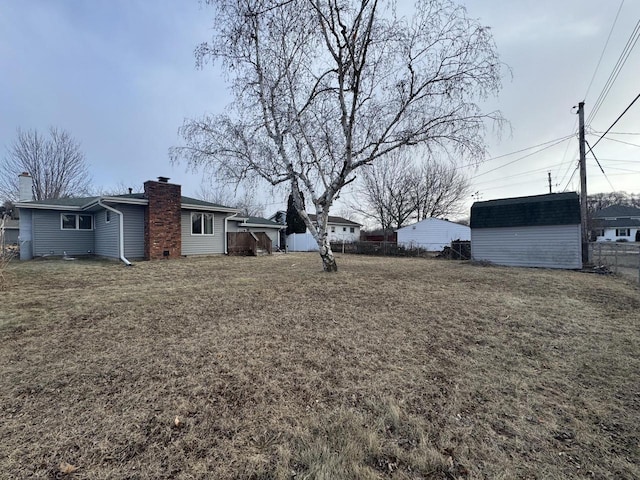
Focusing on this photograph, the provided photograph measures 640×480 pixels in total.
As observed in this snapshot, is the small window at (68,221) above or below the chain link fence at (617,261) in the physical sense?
above

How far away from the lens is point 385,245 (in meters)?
21.9

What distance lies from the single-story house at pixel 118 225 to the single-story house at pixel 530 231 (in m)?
14.3

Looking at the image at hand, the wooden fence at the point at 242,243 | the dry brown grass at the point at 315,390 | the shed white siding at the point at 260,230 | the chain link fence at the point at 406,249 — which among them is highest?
the shed white siding at the point at 260,230

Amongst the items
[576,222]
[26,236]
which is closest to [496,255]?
[576,222]

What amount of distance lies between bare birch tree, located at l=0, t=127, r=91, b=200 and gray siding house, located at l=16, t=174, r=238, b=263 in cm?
1118

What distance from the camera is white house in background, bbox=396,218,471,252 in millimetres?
25609

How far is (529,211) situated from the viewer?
13656mm

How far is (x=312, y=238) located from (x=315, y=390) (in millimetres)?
25091

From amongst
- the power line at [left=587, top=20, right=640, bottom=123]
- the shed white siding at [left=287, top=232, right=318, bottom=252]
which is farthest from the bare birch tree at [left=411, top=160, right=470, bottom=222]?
the power line at [left=587, top=20, right=640, bottom=123]

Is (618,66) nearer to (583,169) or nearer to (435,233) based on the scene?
(583,169)

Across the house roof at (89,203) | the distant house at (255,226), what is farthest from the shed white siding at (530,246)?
the distant house at (255,226)

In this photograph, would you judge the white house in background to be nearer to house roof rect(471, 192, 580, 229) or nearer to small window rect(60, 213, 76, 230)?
house roof rect(471, 192, 580, 229)

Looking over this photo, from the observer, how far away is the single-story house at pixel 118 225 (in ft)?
41.7

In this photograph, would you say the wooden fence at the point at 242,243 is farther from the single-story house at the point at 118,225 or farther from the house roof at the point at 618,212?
the house roof at the point at 618,212
